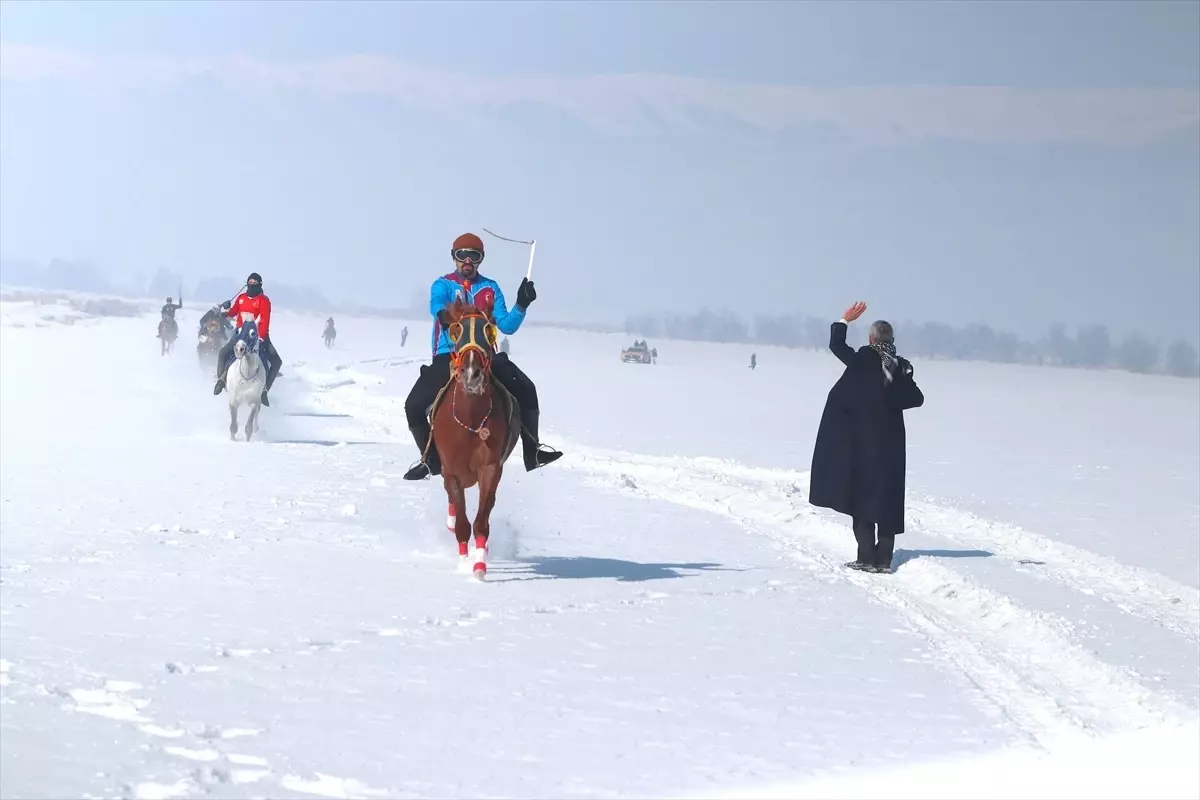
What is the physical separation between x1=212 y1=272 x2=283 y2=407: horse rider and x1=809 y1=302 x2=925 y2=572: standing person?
10.2m

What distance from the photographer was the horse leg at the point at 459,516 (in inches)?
456

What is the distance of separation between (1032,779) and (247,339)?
17.3m

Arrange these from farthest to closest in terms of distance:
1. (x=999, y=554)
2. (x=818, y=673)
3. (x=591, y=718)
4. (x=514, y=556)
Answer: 1. (x=999, y=554)
2. (x=514, y=556)
3. (x=818, y=673)
4. (x=591, y=718)

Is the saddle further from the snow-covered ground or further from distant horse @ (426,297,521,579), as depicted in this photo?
the snow-covered ground

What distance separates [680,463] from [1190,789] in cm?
1725

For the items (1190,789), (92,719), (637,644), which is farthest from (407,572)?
(1190,789)

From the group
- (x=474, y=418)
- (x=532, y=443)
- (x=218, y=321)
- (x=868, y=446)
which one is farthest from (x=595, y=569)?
(x=218, y=321)

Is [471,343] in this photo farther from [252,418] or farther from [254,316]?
[252,418]

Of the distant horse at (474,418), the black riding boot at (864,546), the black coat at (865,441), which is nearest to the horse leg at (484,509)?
the distant horse at (474,418)

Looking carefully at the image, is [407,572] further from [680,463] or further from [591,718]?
[680,463]

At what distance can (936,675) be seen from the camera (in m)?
8.72

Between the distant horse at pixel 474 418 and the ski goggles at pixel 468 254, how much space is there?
50 centimetres

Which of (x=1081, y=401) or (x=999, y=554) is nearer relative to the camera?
(x=999, y=554)

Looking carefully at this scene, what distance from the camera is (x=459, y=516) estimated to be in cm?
1175
